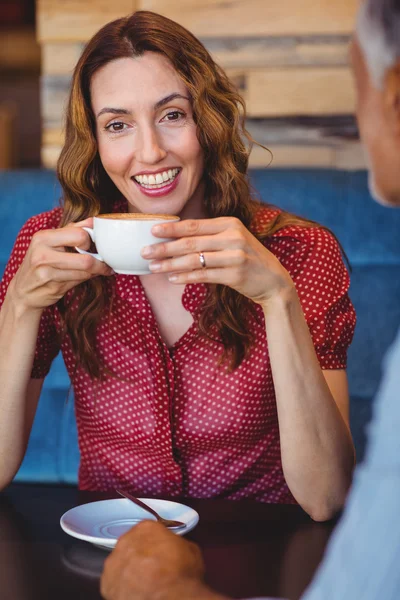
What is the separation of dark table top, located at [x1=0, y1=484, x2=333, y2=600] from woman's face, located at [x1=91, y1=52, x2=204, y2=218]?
527 millimetres

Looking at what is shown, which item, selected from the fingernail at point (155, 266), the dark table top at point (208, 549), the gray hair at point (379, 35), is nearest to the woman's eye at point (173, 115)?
the fingernail at point (155, 266)

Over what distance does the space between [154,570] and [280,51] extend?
2.00m

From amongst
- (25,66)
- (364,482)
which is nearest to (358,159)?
(364,482)

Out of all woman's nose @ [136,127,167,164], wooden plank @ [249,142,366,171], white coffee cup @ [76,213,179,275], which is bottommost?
wooden plank @ [249,142,366,171]

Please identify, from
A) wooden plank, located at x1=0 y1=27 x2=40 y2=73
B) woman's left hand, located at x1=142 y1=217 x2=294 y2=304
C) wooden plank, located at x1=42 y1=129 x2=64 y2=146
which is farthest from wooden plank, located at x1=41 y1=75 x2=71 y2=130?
wooden plank, located at x1=0 y1=27 x2=40 y2=73

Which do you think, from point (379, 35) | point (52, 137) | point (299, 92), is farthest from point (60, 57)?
point (379, 35)

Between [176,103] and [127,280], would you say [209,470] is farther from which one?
[176,103]

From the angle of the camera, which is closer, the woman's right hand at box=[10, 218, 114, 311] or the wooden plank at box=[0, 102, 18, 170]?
the woman's right hand at box=[10, 218, 114, 311]

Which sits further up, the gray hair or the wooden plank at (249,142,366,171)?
the gray hair

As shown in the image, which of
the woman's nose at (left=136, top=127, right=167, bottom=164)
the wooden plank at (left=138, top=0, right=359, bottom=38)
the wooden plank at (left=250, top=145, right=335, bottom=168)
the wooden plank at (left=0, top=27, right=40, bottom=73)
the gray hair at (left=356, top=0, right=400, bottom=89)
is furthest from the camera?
the wooden plank at (left=0, top=27, right=40, bottom=73)

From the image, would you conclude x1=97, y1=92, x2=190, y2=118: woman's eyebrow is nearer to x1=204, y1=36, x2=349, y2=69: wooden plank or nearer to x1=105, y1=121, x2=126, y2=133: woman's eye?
x1=105, y1=121, x2=126, y2=133: woman's eye

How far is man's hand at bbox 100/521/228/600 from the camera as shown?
0.80 m

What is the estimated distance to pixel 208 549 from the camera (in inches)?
40.3

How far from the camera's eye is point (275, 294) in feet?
3.97
